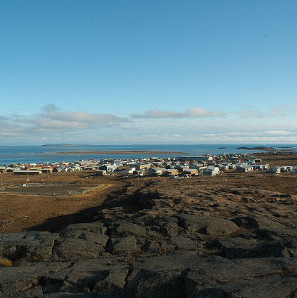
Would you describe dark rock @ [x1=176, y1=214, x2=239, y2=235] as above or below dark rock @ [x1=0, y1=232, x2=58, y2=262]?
above

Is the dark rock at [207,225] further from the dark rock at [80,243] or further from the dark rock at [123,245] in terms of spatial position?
the dark rock at [80,243]

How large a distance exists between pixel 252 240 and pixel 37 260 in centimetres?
1045

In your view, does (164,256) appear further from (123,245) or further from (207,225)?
(207,225)

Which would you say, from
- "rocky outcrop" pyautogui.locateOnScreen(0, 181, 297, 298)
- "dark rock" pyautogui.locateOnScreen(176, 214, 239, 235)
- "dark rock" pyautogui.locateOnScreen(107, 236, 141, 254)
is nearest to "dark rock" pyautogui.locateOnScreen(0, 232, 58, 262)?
"rocky outcrop" pyautogui.locateOnScreen(0, 181, 297, 298)

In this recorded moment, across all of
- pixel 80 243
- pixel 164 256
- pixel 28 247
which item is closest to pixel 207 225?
pixel 164 256

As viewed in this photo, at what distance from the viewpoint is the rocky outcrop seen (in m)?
9.23

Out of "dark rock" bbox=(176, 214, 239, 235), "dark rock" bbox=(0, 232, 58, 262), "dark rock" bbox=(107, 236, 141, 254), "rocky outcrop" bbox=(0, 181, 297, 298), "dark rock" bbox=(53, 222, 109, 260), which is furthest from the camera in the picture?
"dark rock" bbox=(176, 214, 239, 235)

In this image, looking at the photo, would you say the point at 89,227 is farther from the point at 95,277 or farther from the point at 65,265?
the point at 95,277

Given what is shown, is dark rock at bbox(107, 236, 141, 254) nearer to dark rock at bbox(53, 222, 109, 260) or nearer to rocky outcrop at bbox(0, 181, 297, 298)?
rocky outcrop at bbox(0, 181, 297, 298)

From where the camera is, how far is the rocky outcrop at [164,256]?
9234 mm

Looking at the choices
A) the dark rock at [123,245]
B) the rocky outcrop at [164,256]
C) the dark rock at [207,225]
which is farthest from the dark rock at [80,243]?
the dark rock at [207,225]

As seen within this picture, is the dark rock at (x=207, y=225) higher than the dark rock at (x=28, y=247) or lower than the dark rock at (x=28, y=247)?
higher

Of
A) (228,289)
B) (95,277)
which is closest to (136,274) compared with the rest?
(95,277)

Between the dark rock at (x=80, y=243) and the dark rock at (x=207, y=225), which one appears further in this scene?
the dark rock at (x=207, y=225)
